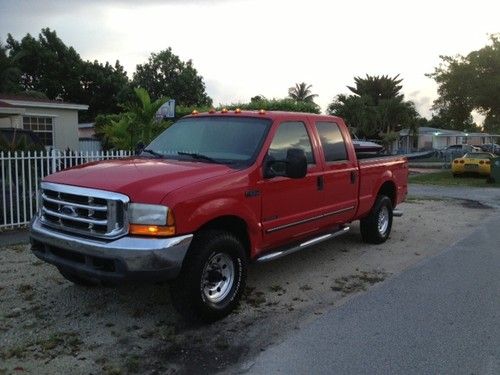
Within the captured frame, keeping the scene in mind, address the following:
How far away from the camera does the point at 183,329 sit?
470 centimetres

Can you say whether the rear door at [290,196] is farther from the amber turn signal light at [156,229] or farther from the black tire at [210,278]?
the amber turn signal light at [156,229]

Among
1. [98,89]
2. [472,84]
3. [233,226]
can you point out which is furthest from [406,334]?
[98,89]

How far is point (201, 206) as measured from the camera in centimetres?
457

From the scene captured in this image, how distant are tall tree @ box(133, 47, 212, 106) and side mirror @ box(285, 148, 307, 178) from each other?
44028mm

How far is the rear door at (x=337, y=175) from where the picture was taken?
6.48m

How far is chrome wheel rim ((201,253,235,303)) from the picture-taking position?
4789 millimetres

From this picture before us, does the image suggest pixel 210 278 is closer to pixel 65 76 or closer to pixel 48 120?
pixel 48 120

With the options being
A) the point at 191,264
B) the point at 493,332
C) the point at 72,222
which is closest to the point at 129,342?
the point at 191,264

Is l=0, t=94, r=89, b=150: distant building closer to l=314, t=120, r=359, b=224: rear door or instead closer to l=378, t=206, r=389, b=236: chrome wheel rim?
l=378, t=206, r=389, b=236: chrome wheel rim

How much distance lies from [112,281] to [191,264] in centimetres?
66

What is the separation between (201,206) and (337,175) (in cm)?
256

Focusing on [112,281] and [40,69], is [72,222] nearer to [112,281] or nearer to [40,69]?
[112,281]

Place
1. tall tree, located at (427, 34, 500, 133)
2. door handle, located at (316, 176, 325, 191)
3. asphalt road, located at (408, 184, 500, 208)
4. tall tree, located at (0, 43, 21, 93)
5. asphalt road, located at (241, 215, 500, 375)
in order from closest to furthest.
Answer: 1. asphalt road, located at (241, 215, 500, 375)
2. door handle, located at (316, 176, 325, 191)
3. asphalt road, located at (408, 184, 500, 208)
4. tall tree, located at (427, 34, 500, 133)
5. tall tree, located at (0, 43, 21, 93)

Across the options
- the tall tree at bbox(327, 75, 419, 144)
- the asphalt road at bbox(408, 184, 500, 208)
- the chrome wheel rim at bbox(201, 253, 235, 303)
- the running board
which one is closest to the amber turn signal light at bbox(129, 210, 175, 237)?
the chrome wheel rim at bbox(201, 253, 235, 303)
